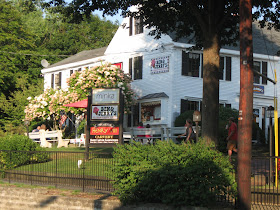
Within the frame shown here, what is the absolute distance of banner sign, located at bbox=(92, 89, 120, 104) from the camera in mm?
18125

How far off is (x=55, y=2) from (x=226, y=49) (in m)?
15.2

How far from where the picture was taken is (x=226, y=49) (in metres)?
30.5

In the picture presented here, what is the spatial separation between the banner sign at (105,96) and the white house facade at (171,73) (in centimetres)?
1018

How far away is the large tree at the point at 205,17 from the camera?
15227 millimetres

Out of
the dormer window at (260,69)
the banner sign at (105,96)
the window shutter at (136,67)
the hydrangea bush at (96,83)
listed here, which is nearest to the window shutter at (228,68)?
the dormer window at (260,69)

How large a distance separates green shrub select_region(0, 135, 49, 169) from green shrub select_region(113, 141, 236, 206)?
442 centimetres

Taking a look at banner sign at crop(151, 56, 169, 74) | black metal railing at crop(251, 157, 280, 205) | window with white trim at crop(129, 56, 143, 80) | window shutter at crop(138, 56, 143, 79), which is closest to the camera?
black metal railing at crop(251, 157, 280, 205)

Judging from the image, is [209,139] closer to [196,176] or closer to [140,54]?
[196,176]

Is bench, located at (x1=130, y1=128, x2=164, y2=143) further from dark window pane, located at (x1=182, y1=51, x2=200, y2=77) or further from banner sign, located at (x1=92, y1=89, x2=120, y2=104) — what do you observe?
banner sign, located at (x1=92, y1=89, x2=120, y2=104)

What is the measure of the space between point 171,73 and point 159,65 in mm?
1327

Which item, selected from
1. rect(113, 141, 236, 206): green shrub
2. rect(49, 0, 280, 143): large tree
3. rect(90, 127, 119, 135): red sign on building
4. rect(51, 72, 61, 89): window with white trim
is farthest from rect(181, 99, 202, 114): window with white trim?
rect(113, 141, 236, 206): green shrub

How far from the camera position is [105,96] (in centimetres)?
1833

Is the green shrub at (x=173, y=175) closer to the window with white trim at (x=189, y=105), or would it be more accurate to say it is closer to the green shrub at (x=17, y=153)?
the green shrub at (x=17, y=153)

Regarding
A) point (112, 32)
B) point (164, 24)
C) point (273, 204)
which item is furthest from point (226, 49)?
point (112, 32)
